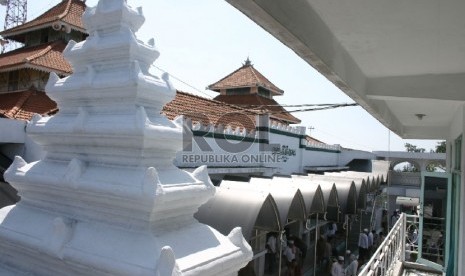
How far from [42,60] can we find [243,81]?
11.0m

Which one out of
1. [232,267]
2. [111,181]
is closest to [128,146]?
[111,181]

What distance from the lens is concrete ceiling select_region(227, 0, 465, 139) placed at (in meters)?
2.18

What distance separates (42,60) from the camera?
10.9m

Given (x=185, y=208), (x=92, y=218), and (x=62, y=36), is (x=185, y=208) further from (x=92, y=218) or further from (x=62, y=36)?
(x=62, y=36)

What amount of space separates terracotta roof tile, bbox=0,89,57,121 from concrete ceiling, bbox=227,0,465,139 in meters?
7.39

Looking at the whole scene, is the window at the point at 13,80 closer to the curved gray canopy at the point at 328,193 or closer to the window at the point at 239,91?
the curved gray canopy at the point at 328,193

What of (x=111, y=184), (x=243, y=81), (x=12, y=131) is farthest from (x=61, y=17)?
(x=111, y=184)

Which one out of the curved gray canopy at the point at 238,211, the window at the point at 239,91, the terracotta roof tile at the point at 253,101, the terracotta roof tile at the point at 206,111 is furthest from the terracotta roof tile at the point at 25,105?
the window at the point at 239,91

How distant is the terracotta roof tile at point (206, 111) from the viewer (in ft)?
35.5

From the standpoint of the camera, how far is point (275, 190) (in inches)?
350

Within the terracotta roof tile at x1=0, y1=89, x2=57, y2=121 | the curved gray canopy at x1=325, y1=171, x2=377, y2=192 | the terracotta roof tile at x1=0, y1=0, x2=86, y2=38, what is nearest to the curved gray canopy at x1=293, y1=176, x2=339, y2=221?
the curved gray canopy at x1=325, y1=171, x2=377, y2=192

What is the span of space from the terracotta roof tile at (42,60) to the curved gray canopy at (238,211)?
611 centimetres

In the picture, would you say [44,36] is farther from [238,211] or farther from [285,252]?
[285,252]

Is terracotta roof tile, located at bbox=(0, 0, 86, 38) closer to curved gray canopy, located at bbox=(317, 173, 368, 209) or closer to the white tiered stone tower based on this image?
the white tiered stone tower
